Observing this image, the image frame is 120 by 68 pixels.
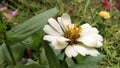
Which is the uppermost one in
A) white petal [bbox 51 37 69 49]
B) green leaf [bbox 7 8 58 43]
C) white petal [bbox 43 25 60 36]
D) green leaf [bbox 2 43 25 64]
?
green leaf [bbox 7 8 58 43]

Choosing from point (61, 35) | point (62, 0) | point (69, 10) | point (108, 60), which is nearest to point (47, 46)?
point (61, 35)

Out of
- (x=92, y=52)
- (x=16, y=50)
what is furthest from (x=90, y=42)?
(x=16, y=50)

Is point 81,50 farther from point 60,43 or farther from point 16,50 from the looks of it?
point 16,50

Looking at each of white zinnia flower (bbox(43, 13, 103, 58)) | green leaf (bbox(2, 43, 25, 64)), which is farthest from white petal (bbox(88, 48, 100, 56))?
green leaf (bbox(2, 43, 25, 64))

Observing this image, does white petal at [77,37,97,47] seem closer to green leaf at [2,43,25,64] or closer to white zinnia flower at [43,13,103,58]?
white zinnia flower at [43,13,103,58]

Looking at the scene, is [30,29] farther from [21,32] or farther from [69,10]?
[69,10]

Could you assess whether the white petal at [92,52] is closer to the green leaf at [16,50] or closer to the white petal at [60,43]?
the white petal at [60,43]

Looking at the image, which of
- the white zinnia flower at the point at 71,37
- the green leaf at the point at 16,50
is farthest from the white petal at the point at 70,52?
the green leaf at the point at 16,50
